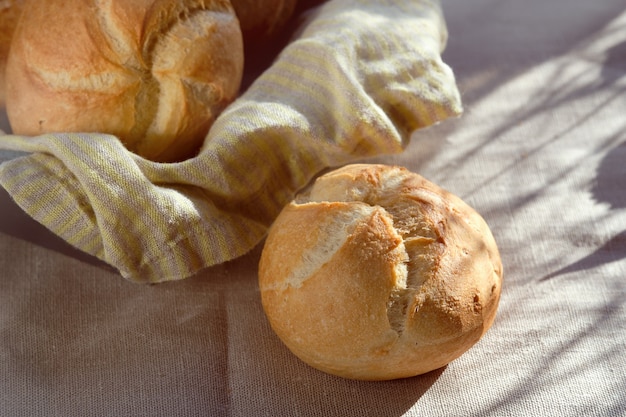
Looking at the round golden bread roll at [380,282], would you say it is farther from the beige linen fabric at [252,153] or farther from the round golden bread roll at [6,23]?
the round golden bread roll at [6,23]

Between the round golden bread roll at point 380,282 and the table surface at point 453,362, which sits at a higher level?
the round golden bread roll at point 380,282

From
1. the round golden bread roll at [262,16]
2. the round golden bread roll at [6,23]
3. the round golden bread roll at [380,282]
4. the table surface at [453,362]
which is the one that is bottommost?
the table surface at [453,362]

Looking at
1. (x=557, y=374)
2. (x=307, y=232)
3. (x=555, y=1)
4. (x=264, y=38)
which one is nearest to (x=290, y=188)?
(x=307, y=232)

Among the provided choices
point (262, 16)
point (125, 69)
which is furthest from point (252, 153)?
point (262, 16)

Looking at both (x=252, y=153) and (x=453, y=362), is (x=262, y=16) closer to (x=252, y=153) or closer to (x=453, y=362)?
(x=252, y=153)

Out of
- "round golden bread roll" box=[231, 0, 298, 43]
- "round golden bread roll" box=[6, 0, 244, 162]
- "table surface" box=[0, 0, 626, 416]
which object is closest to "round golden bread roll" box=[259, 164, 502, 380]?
"table surface" box=[0, 0, 626, 416]


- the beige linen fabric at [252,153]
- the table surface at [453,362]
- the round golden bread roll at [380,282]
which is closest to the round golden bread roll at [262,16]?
the beige linen fabric at [252,153]

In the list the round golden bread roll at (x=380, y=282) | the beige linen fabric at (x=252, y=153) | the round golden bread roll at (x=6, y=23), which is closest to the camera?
the round golden bread roll at (x=380, y=282)

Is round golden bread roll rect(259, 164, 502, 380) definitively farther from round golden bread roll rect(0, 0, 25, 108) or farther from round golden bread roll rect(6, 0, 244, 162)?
round golden bread roll rect(0, 0, 25, 108)
